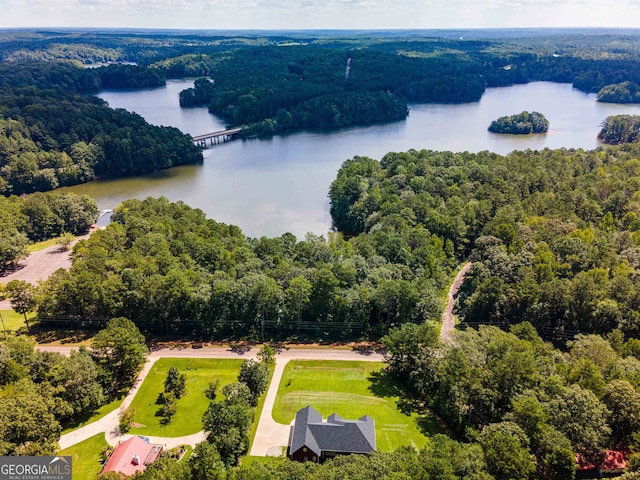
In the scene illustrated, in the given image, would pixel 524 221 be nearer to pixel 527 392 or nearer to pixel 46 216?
pixel 527 392

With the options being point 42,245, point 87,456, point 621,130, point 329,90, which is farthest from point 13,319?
point 621,130

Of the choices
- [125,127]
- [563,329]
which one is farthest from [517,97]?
[563,329]

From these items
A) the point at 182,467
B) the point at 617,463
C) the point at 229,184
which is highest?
the point at 182,467

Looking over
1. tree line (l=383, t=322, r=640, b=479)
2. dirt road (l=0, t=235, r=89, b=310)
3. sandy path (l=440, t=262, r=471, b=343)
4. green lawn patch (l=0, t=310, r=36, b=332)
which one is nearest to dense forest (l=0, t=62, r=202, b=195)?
dirt road (l=0, t=235, r=89, b=310)

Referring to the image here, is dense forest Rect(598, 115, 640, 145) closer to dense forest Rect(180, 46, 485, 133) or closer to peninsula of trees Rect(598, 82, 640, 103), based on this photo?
dense forest Rect(180, 46, 485, 133)

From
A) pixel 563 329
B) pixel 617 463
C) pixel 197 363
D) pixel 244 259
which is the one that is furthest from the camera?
pixel 244 259

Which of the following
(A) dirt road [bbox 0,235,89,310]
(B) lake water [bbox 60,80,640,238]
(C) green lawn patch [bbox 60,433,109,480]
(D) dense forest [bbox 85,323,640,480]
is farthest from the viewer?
(B) lake water [bbox 60,80,640,238]

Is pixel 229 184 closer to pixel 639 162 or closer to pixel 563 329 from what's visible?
pixel 563 329
